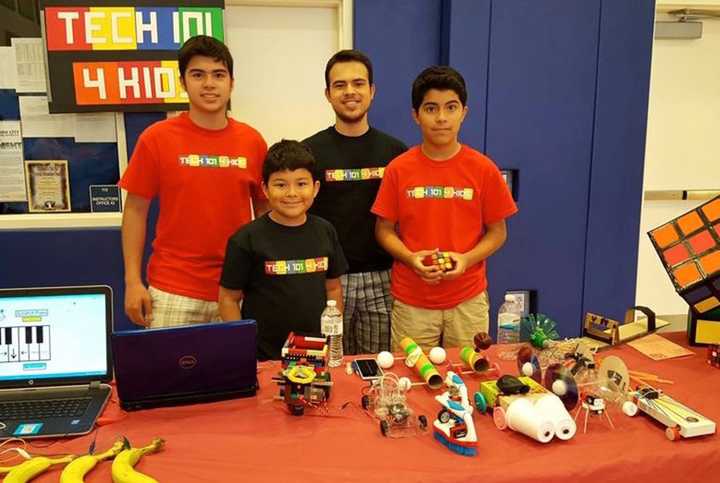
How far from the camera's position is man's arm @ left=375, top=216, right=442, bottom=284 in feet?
6.65

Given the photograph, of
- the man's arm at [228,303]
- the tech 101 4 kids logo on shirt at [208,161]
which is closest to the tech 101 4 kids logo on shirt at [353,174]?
the tech 101 4 kids logo on shirt at [208,161]

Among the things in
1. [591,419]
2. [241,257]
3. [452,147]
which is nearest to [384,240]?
[452,147]

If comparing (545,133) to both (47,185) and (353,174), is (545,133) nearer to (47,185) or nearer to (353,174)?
(353,174)

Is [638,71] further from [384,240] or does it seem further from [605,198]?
[384,240]

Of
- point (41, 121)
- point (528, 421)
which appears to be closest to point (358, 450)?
point (528, 421)

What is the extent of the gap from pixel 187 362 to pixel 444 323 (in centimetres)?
104

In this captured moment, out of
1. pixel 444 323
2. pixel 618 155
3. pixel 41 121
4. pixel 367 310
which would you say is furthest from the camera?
pixel 618 155

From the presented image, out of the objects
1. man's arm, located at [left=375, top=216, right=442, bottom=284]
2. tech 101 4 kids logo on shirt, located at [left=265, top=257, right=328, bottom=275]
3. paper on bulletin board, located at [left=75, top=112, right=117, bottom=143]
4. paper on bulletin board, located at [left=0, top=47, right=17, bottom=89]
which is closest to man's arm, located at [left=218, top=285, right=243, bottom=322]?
tech 101 4 kids logo on shirt, located at [left=265, top=257, right=328, bottom=275]

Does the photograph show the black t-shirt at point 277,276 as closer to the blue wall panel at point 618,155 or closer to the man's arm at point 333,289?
the man's arm at point 333,289

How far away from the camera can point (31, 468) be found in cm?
121

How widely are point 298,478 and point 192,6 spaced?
244cm

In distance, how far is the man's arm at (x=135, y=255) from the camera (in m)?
2.17

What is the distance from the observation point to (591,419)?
147 centimetres

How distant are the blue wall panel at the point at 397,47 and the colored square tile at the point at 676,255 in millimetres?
1533
